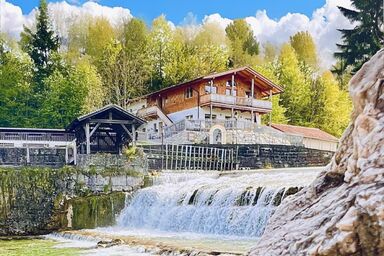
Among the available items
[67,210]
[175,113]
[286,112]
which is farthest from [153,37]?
[67,210]

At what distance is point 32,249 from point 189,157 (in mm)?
12848

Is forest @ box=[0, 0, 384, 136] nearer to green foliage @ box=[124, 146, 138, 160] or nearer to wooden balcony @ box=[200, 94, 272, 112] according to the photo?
wooden balcony @ box=[200, 94, 272, 112]

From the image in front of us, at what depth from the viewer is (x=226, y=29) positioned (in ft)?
187

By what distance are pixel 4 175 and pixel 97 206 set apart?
3.24 metres

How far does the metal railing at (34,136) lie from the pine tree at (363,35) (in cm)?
1573

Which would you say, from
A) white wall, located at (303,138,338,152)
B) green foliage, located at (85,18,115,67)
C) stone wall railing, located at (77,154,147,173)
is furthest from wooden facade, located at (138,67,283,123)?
stone wall railing, located at (77,154,147,173)

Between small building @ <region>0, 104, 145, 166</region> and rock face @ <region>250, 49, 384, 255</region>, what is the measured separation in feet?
57.1

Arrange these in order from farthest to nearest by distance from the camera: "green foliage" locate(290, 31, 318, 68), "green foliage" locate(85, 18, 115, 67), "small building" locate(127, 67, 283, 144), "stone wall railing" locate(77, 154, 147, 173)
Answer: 1. "green foliage" locate(290, 31, 318, 68)
2. "green foliage" locate(85, 18, 115, 67)
3. "small building" locate(127, 67, 283, 144)
4. "stone wall railing" locate(77, 154, 147, 173)

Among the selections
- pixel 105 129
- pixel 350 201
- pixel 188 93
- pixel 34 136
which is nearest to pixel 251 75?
pixel 188 93

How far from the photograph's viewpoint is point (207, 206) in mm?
14414

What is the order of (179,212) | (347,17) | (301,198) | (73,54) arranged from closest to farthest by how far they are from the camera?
1. (301,198)
2. (179,212)
3. (347,17)
4. (73,54)

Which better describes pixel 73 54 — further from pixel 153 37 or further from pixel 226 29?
pixel 226 29

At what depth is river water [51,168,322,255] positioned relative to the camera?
11828 mm

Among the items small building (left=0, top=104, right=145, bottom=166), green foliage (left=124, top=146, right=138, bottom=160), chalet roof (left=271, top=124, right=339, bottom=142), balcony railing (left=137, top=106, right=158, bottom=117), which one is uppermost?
balcony railing (left=137, top=106, right=158, bottom=117)
